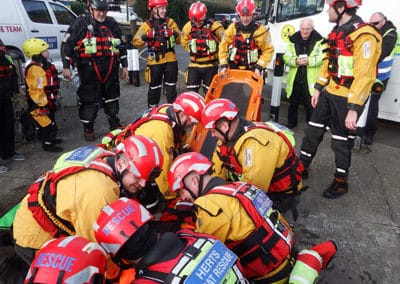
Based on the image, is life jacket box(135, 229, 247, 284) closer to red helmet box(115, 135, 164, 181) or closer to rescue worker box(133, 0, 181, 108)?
red helmet box(115, 135, 164, 181)

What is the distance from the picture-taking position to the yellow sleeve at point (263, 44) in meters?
5.47

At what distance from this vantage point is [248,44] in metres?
5.50

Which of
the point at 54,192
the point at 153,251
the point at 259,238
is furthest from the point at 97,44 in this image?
the point at 153,251

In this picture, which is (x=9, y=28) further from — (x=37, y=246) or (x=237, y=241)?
(x=237, y=241)

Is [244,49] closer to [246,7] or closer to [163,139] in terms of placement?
[246,7]

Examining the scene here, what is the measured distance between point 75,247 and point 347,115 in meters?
→ 3.06

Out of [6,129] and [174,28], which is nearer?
[6,129]

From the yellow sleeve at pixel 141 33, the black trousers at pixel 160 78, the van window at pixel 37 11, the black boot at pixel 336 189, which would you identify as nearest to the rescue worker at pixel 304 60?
the black trousers at pixel 160 78

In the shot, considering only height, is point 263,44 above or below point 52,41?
above

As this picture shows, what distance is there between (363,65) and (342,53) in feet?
0.96

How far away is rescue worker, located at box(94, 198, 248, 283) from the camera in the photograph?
170 centimetres

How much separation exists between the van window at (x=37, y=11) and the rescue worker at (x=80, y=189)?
6.69 m

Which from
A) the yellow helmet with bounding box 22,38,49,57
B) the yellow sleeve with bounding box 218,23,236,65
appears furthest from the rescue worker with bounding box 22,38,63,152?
the yellow sleeve with bounding box 218,23,236,65

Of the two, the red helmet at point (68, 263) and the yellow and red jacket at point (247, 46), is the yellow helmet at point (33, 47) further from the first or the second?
the red helmet at point (68, 263)
